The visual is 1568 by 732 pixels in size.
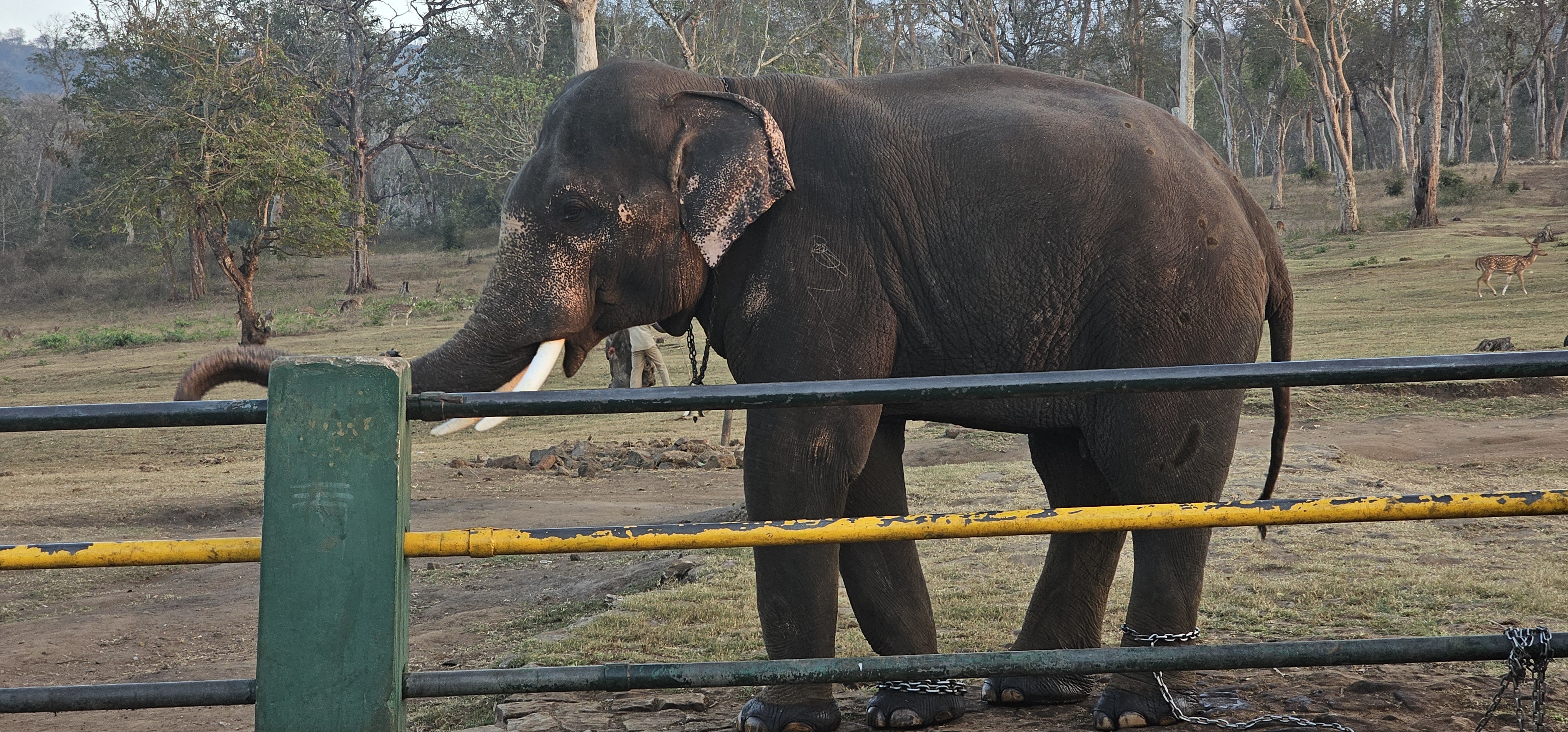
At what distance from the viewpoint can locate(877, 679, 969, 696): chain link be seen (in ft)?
13.2

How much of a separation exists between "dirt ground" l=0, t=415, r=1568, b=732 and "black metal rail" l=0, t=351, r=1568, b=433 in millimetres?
1757

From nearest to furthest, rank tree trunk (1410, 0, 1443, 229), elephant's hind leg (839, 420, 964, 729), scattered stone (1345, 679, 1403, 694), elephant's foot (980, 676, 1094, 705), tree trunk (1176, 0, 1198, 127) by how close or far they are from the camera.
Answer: scattered stone (1345, 679, 1403, 694) < elephant's foot (980, 676, 1094, 705) < elephant's hind leg (839, 420, 964, 729) < tree trunk (1176, 0, 1198, 127) < tree trunk (1410, 0, 1443, 229)

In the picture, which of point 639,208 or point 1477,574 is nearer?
point 639,208

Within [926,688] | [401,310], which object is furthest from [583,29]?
[401,310]

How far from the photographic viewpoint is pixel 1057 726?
390cm

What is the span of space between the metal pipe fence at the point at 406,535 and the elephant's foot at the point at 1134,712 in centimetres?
168

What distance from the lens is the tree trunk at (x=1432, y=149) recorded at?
3038 centimetres

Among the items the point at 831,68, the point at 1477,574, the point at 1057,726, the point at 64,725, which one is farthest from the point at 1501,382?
the point at 831,68

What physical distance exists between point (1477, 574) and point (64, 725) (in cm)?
575

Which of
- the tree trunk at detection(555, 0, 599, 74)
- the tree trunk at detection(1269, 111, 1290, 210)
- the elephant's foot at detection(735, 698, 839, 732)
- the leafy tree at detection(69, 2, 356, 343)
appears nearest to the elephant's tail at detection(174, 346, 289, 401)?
the elephant's foot at detection(735, 698, 839, 732)

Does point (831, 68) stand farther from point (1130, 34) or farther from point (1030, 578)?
point (1030, 578)

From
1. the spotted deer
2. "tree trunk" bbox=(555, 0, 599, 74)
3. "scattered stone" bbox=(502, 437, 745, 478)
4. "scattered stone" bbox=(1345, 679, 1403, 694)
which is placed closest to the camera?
"scattered stone" bbox=(1345, 679, 1403, 694)

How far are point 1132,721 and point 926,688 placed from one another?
2.03ft

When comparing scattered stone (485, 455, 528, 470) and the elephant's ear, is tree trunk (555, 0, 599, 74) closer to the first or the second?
scattered stone (485, 455, 528, 470)
